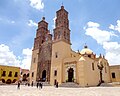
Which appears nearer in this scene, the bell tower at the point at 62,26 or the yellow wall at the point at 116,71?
the bell tower at the point at 62,26

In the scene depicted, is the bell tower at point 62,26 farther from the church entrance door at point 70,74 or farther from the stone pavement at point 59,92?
the stone pavement at point 59,92

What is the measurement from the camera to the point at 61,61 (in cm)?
2928

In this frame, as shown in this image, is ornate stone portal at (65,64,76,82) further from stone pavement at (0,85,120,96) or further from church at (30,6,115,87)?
stone pavement at (0,85,120,96)

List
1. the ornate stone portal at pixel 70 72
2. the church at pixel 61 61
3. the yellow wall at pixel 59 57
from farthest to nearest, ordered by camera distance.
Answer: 1. the yellow wall at pixel 59 57
2. the ornate stone portal at pixel 70 72
3. the church at pixel 61 61

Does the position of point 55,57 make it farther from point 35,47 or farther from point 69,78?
point 35,47

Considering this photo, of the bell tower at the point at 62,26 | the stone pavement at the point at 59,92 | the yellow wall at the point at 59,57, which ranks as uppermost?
the bell tower at the point at 62,26

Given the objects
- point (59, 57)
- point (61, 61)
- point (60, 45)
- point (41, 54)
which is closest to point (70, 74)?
point (61, 61)

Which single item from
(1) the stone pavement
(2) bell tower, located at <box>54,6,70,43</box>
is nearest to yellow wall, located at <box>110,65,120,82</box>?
(2) bell tower, located at <box>54,6,70,43</box>

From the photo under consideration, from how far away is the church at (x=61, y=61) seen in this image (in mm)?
26578

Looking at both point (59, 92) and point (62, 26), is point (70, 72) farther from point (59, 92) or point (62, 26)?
point (59, 92)

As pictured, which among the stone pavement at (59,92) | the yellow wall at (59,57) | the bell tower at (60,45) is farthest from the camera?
the bell tower at (60,45)

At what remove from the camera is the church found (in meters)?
26.6

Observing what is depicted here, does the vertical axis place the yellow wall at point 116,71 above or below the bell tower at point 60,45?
below

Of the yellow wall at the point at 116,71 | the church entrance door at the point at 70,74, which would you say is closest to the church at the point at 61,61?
the church entrance door at the point at 70,74
